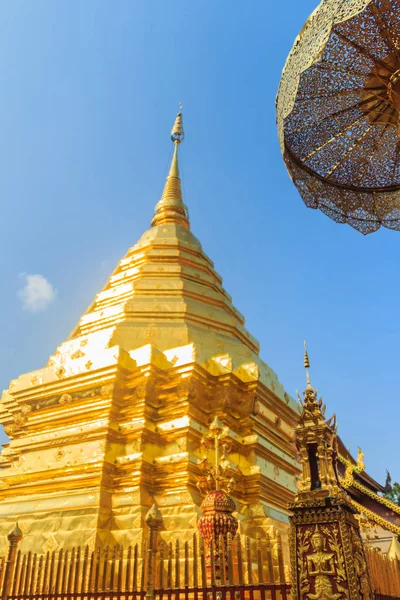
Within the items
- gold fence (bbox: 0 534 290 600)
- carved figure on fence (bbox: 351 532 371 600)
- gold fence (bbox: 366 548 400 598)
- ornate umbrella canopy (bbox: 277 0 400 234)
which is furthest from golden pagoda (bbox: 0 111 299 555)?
ornate umbrella canopy (bbox: 277 0 400 234)

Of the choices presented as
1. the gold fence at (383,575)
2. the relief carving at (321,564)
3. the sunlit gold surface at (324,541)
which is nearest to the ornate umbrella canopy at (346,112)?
the sunlit gold surface at (324,541)

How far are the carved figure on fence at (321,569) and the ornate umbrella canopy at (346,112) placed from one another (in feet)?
16.1

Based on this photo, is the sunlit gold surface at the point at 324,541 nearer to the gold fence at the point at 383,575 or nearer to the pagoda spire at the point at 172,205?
the gold fence at the point at 383,575

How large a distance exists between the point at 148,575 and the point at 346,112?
673cm

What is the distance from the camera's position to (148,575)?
4652mm

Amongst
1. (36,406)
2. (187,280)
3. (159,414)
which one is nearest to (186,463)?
(159,414)

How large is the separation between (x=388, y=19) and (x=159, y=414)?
23.9 feet

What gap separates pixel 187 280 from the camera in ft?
44.3

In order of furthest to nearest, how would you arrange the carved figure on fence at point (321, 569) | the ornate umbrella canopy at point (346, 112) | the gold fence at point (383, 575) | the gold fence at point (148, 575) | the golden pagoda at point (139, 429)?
the golden pagoda at point (139, 429), the ornate umbrella canopy at point (346, 112), the gold fence at point (383, 575), the gold fence at point (148, 575), the carved figure on fence at point (321, 569)

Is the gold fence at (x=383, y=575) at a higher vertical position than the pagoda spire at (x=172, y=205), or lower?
lower

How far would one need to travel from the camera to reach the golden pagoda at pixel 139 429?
8.52 m

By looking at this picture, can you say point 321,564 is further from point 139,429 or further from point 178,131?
point 178,131

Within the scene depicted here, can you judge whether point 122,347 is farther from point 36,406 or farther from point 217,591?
point 217,591

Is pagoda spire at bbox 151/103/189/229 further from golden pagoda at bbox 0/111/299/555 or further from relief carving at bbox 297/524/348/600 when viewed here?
relief carving at bbox 297/524/348/600
